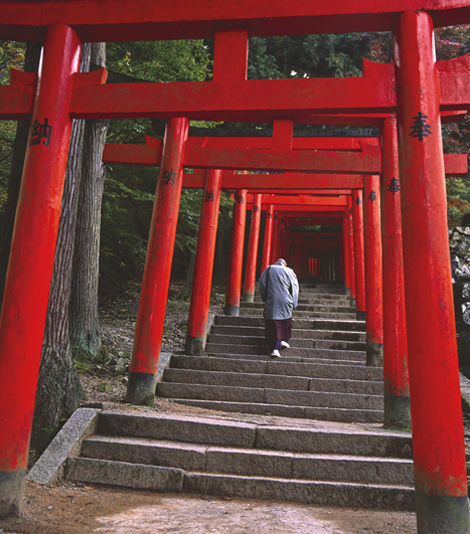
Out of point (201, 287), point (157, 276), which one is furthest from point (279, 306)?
point (157, 276)

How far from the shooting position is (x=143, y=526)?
314cm

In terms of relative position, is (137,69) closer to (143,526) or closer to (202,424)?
(202,424)

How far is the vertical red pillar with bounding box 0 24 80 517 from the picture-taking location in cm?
312

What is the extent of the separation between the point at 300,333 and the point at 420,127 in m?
5.50

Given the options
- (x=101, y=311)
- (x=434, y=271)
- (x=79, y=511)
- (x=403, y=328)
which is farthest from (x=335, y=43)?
(x=79, y=511)

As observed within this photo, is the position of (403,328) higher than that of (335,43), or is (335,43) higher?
(335,43)

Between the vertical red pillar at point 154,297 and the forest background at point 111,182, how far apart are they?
0.73 m

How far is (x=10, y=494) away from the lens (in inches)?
121

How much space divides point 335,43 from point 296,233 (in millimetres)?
9726

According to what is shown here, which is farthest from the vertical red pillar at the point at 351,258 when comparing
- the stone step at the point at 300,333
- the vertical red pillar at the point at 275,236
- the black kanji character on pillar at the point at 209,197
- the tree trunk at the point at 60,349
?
the tree trunk at the point at 60,349

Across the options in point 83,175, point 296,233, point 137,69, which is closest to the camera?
point 83,175

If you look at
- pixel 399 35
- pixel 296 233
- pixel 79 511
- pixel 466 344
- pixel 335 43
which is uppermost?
pixel 335 43

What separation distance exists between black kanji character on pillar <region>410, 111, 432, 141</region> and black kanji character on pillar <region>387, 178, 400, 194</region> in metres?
2.45

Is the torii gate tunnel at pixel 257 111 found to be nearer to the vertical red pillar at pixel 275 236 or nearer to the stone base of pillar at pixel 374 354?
the stone base of pillar at pixel 374 354
